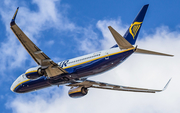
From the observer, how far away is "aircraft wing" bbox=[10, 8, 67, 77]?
28.6m

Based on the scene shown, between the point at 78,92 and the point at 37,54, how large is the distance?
1065 centimetres

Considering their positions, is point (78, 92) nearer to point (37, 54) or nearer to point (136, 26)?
point (37, 54)

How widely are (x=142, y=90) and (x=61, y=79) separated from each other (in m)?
11.7

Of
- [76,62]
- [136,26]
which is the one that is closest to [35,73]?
[76,62]

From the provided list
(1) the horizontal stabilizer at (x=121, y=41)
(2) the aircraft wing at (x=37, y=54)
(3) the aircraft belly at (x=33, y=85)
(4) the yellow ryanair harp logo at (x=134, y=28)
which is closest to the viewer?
(2) the aircraft wing at (x=37, y=54)

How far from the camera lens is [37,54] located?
31.2 m

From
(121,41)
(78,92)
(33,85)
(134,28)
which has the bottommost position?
(121,41)

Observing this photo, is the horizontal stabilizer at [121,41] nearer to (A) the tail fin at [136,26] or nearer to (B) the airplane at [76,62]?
(B) the airplane at [76,62]

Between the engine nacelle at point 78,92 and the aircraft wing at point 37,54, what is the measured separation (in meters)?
6.38

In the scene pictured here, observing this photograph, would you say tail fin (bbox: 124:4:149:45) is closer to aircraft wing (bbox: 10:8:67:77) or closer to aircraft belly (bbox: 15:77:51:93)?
aircraft wing (bbox: 10:8:67:77)

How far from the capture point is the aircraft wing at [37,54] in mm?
28570

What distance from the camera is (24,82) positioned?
125 feet

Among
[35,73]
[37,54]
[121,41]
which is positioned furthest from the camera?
[35,73]

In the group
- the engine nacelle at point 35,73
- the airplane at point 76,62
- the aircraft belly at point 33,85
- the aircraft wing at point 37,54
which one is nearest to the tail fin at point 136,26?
the airplane at point 76,62
